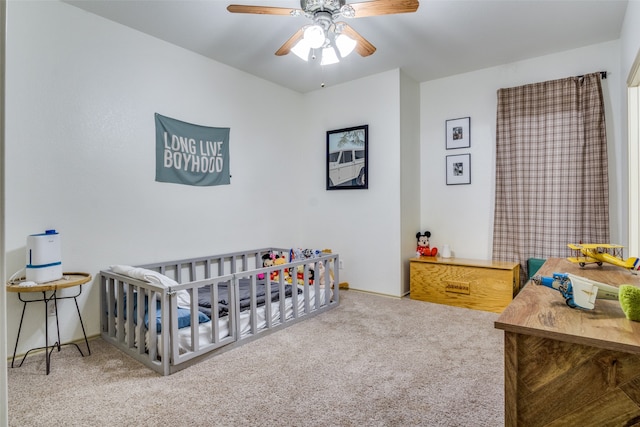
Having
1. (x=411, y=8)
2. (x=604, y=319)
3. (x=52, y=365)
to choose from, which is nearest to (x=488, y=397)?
(x=604, y=319)

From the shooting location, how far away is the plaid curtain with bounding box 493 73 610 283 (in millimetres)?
3164

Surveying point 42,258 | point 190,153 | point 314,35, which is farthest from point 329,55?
point 42,258

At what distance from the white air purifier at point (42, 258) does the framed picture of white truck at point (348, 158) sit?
2.84 metres

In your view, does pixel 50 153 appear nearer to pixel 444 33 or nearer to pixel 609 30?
pixel 444 33

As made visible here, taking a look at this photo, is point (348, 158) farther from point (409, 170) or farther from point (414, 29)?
point (414, 29)

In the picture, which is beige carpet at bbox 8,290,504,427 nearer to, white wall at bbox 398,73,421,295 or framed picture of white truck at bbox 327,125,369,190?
white wall at bbox 398,73,421,295

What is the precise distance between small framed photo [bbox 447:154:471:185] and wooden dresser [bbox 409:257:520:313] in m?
0.89

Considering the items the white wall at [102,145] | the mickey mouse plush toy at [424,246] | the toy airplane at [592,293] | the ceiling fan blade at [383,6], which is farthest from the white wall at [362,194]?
the toy airplane at [592,293]

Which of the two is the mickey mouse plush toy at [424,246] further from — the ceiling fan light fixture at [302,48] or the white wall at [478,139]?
the ceiling fan light fixture at [302,48]

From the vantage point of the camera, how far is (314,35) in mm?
2256

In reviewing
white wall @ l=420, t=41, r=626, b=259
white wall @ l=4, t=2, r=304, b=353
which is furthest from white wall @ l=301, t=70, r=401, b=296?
white wall @ l=4, t=2, r=304, b=353

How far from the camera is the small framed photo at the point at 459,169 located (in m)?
3.91

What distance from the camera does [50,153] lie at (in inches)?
97.4

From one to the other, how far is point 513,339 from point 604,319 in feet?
0.91
